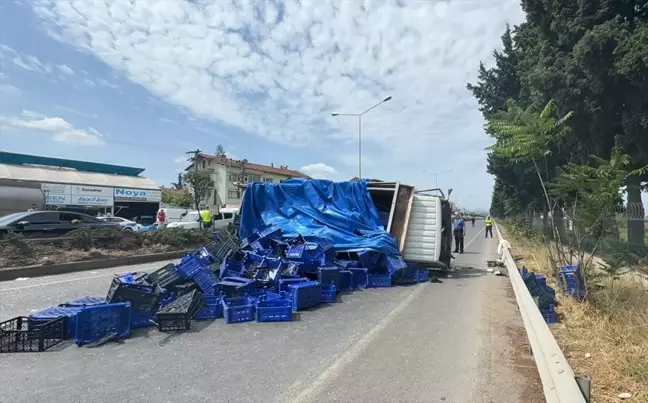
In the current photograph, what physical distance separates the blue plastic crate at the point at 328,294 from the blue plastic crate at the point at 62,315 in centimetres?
442

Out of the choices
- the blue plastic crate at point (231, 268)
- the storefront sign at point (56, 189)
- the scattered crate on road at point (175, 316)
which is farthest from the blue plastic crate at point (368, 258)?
the storefront sign at point (56, 189)

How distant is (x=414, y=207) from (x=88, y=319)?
9465mm

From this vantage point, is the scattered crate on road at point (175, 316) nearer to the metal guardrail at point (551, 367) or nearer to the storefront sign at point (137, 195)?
the metal guardrail at point (551, 367)

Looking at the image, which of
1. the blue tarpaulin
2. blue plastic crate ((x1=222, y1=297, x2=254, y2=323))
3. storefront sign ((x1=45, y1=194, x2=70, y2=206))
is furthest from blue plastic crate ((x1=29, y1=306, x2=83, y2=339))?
storefront sign ((x1=45, y1=194, x2=70, y2=206))

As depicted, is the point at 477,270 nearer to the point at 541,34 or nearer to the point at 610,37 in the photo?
the point at 610,37

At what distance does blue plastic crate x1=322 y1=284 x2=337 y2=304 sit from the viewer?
28.5 feet

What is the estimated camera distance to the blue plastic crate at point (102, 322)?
572 centimetres

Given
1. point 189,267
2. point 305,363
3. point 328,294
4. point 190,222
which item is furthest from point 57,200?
point 305,363

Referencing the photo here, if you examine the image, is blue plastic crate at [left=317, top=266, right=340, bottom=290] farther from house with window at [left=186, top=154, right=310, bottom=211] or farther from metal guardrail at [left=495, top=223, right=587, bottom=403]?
house with window at [left=186, top=154, right=310, bottom=211]

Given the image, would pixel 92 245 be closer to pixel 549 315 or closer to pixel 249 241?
pixel 249 241

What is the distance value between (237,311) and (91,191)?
1511 inches

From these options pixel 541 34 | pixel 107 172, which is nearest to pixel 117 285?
pixel 541 34

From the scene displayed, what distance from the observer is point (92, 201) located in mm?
39750

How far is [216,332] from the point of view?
642cm
